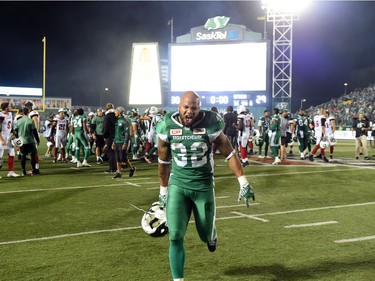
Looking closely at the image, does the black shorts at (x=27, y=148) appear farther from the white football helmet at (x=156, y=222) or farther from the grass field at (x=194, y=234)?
the white football helmet at (x=156, y=222)

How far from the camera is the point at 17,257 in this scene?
483cm

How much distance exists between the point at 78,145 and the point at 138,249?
9.91 metres

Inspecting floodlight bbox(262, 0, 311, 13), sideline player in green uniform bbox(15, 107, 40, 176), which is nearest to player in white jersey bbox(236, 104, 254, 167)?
sideline player in green uniform bbox(15, 107, 40, 176)

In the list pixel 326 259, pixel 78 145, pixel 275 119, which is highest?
pixel 275 119

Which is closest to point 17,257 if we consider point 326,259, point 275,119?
point 326,259

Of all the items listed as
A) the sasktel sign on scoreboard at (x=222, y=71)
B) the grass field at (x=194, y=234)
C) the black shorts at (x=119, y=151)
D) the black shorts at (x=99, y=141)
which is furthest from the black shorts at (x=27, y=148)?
the sasktel sign on scoreboard at (x=222, y=71)

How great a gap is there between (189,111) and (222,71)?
36739 millimetres

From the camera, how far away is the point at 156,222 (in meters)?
4.21

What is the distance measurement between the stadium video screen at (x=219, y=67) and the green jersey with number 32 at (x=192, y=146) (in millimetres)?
35728

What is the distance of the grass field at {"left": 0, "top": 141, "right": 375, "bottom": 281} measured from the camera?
4.44 m

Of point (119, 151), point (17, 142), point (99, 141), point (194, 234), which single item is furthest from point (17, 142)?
point (194, 234)

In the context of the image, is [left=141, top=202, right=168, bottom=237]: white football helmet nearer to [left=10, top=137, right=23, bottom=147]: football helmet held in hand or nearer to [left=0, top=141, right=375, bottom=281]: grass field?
[left=0, top=141, right=375, bottom=281]: grass field

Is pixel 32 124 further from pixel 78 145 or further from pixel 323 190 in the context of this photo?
pixel 323 190

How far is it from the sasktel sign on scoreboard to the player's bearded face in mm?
35524
